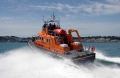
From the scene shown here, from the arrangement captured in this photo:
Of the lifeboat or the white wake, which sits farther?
the lifeboat

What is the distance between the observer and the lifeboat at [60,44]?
13656 mm

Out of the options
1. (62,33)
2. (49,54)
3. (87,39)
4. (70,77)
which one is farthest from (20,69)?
(87,39)

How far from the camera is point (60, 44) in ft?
49.6

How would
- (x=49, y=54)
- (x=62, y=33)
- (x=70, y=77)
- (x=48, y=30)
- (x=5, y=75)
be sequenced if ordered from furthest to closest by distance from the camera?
1. (x=48, y=30)
2. (x=62, y=33)
3. (x=49, y=54)
4. (x=5, y=75)
5. (x=70, y=77)

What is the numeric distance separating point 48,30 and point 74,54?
4430 millimetres

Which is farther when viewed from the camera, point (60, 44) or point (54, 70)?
point (60, 44)

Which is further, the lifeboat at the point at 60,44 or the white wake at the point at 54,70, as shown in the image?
the lifeboat at the point at 60,44

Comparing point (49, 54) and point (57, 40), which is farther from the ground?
point (57, 40)

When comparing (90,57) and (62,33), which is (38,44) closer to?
(62,33)

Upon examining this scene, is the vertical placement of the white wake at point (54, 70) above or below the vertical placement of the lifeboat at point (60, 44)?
below

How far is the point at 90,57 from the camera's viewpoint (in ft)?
45.1

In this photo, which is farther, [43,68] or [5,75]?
[43,68]

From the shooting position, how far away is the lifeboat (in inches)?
538

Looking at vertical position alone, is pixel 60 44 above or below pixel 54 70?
above
